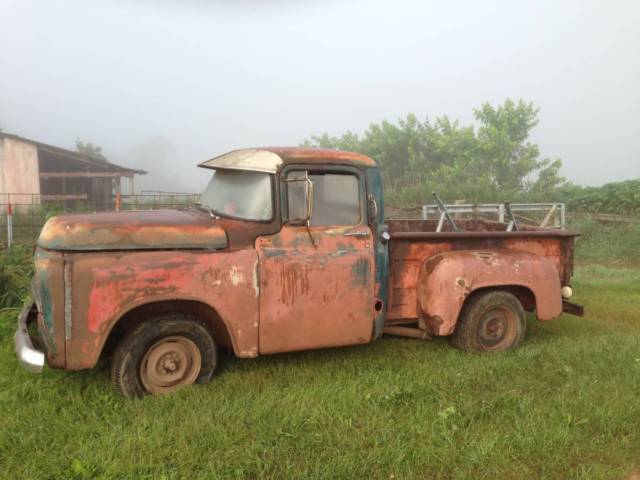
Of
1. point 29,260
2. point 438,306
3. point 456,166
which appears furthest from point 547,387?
point 456,166

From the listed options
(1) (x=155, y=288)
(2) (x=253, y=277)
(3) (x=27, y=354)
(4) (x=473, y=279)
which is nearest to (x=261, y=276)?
(2) (x=253, y=277)

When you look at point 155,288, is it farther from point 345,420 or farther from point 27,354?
point 345,420

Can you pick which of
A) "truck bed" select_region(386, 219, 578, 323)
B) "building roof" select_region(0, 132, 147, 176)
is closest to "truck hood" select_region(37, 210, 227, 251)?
"truck bed" select_region(386, 219, 578, 323)

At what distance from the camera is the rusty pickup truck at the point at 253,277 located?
141 inches

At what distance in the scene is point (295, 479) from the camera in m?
2.87

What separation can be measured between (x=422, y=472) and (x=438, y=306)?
1.90 m

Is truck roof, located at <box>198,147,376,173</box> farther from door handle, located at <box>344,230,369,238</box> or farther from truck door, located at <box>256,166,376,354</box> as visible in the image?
door handle, located at <box>344,230,369,238</box>

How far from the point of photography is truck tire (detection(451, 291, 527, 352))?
4953mm

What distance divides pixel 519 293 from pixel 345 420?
271 centimetres

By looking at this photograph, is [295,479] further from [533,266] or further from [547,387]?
[533,266]

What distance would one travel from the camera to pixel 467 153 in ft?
90.8

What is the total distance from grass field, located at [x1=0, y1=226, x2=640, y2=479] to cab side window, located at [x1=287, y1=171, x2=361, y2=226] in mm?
1327

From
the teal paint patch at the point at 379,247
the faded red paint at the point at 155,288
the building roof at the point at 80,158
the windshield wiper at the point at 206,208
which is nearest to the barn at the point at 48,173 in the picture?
the building roof at the point at 80,158

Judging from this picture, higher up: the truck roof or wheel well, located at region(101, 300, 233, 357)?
the truck roof
